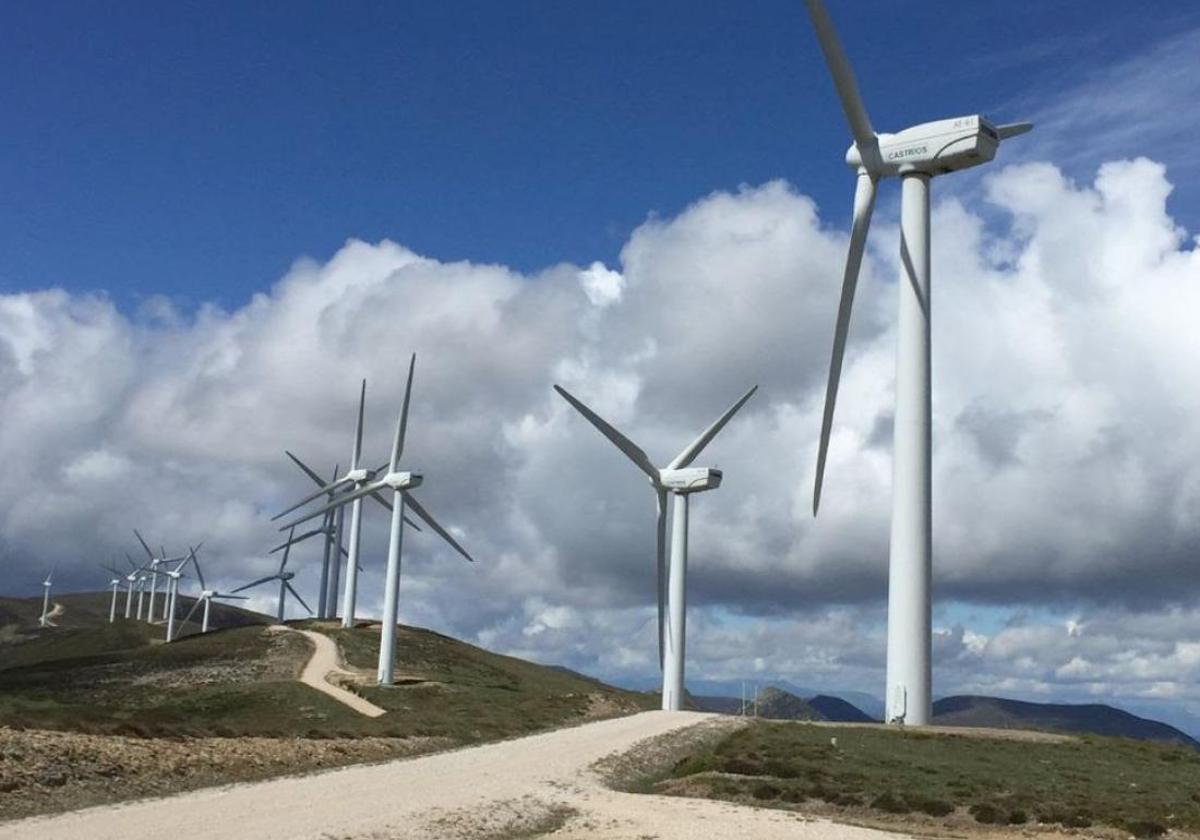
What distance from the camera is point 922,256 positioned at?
67.6 metres

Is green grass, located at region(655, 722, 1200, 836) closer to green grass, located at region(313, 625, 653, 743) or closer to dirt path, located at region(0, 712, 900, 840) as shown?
dirt path, located at region(0, 712, 900, 840)

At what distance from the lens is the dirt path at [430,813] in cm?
3484

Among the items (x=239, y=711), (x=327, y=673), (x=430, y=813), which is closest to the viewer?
(x=430, y=813)

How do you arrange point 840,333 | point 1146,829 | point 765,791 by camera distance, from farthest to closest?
point 840,333 < point 765,791 < point 1146,829

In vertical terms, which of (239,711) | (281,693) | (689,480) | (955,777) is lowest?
(955,777)

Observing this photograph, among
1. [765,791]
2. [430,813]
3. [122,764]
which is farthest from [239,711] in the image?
[430,813]

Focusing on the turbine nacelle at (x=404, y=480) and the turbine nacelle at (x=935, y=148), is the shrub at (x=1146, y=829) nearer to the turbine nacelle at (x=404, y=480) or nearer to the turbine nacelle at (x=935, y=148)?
the turbine nacelle at (x=935, y=148)

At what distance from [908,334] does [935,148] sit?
10592 millimetres

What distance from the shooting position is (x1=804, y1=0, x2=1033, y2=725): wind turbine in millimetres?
63531

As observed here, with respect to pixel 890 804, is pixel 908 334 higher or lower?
higher

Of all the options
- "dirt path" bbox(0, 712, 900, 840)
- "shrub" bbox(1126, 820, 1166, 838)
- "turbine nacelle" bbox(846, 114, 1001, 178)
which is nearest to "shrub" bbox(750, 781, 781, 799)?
"dirt path" bbox(0, 712, 900, 840)

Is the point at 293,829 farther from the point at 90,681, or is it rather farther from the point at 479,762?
the point at 90,681

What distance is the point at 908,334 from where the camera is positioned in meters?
65.8

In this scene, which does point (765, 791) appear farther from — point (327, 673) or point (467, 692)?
point (327, 673)
